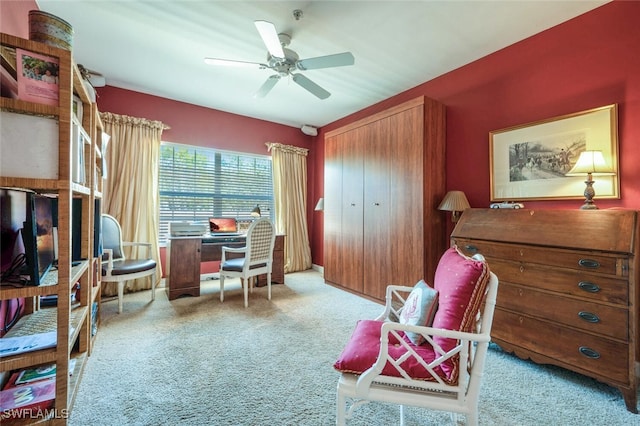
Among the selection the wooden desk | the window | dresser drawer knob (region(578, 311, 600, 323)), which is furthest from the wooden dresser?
the window

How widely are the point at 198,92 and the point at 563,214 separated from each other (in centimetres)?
418

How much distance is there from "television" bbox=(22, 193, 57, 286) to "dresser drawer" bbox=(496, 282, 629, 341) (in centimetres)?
282

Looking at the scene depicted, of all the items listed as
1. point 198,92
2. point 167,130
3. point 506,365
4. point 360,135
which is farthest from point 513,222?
point 167,130

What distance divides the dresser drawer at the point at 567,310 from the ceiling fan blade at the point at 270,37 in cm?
250

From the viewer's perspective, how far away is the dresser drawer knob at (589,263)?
5.47 feet

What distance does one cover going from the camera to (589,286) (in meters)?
1.70

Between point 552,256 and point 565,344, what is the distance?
57cm

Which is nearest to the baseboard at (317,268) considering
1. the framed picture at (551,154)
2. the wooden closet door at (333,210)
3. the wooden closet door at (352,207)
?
the wooden closet door at (333,210)

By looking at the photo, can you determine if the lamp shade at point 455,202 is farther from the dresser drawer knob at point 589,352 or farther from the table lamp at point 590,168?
the dresser drawer knob at point 589,352

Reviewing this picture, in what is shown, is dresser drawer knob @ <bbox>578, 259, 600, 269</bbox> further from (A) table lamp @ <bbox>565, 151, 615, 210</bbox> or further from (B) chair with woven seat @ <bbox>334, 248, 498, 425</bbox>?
(B) chair with woven seat @ <bbox>334, 248, 498, 425</bbox>

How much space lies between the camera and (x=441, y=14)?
218cm

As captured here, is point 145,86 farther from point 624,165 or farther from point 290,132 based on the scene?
point 624,165

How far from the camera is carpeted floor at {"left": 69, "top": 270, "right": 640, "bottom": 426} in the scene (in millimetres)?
1476

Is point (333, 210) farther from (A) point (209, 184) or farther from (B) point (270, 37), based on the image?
(B) point (270, 37)
